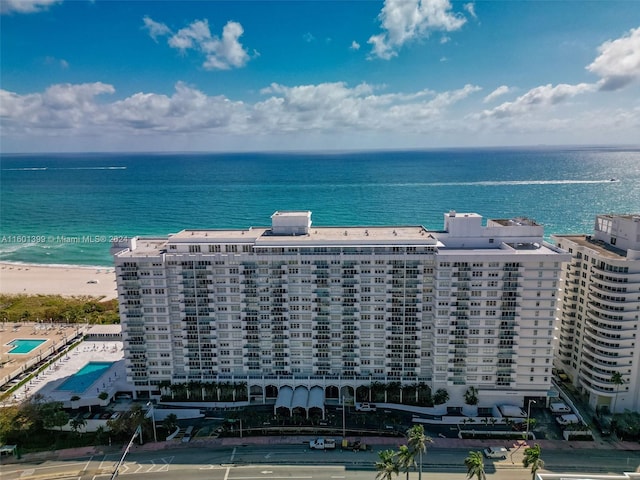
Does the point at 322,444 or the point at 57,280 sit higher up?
the point at 57,280

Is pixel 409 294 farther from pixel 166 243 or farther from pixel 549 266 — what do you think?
pixel 166 243

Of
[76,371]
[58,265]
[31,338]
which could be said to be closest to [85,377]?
[76,371]

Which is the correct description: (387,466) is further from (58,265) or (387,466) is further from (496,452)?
(58,265)

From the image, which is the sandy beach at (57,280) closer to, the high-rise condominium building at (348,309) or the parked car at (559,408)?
the high-rise condominium building at (348,309)

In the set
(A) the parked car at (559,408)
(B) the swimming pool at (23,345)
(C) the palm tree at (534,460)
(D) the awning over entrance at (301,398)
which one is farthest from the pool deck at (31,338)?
(A) the parked car at (559,408)

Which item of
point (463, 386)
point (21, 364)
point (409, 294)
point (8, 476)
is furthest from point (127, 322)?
point (463, 386)

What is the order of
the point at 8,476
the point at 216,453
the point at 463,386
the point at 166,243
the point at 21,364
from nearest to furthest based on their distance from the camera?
1. the point at 8,476
2. the point at 216,453
3. the point at 463,386
4. the point at 166,243
5. the point at 21,364
